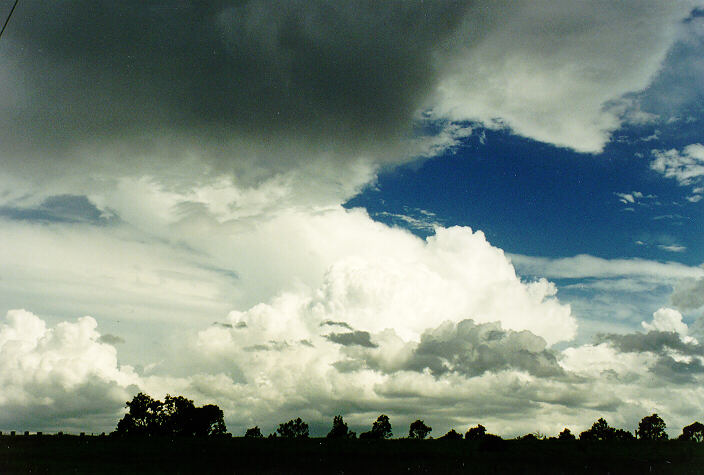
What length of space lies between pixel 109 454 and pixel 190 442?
2894 cm

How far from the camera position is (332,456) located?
Result: 144125 mm

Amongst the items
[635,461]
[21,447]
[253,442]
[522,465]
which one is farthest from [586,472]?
[21,447]

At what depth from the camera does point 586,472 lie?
126 meters

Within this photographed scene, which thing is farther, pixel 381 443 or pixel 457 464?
pixel 381 443

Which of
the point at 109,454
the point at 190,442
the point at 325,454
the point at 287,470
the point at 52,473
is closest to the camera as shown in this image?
the point at 52,473

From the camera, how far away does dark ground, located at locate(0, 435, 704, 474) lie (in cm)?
12169

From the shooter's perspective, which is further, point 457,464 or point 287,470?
point 457,464

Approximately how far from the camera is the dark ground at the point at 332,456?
121688mm

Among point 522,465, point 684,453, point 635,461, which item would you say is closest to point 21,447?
point 522,465

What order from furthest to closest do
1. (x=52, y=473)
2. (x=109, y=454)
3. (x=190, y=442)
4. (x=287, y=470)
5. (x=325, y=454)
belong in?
(x=190, y=442) → (x=325, y=454) → (x=109, y=454) → (x=287, y=470) → (x=52, y=473)

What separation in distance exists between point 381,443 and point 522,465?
45.7 metres

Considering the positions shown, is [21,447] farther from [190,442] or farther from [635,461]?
[635,461]

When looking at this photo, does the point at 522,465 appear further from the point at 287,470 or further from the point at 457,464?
the point at 287,470

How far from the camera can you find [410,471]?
125m
